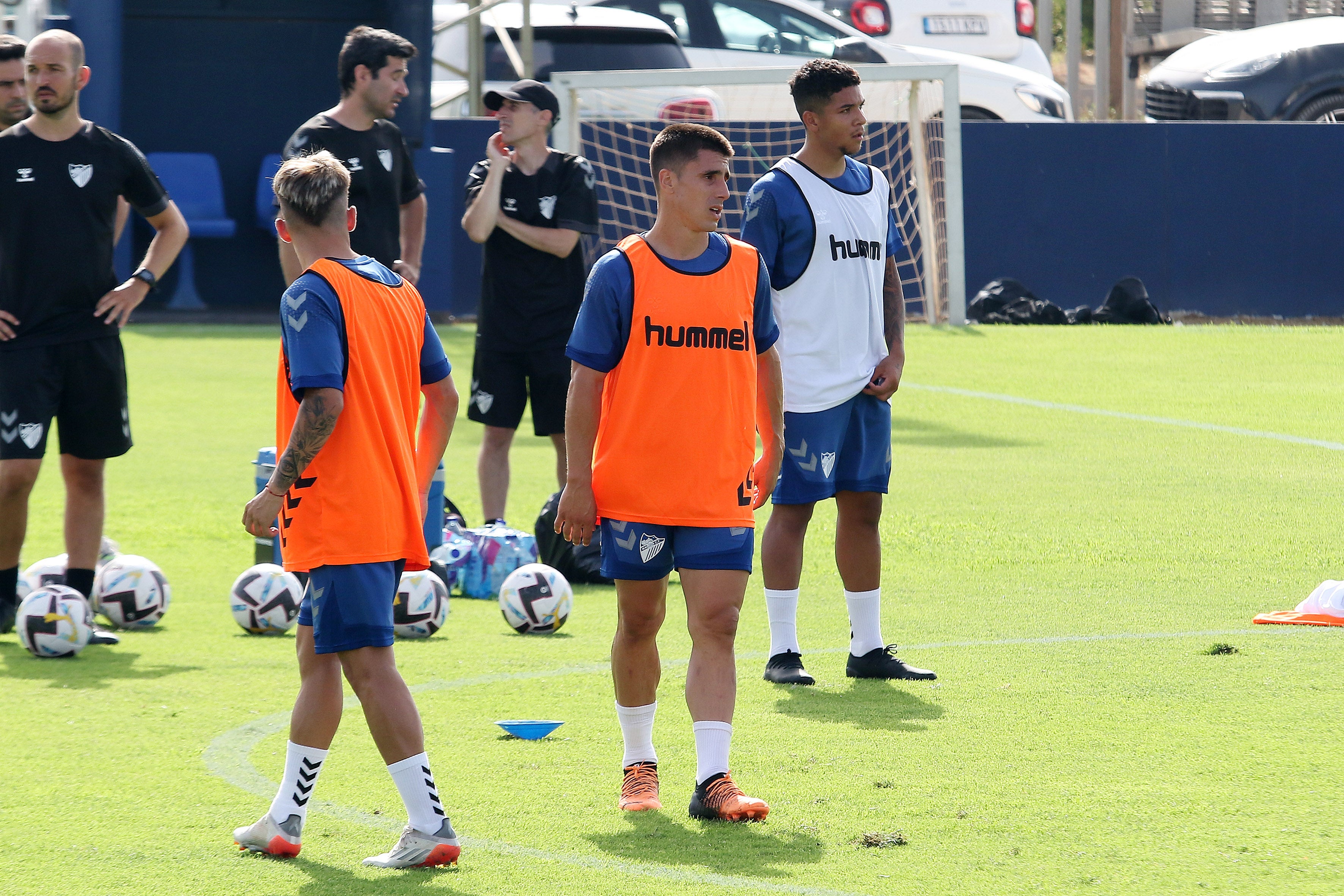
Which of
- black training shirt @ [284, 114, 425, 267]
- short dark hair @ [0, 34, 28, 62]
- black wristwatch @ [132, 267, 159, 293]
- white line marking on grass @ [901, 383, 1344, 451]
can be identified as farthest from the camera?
white line marking on grass @ [901, 383, 1344, 451]

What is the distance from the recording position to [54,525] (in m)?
9.90

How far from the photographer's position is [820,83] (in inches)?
244

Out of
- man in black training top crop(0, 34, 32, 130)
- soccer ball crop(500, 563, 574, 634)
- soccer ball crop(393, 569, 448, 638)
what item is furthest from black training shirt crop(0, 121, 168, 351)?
soccer ball crop(500, 563, 574, 634)

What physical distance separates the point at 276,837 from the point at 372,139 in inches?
168

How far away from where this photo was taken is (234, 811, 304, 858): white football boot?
14.4 ft

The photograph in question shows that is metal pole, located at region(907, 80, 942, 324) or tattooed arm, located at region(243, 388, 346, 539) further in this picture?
metal pole, located at region(907, 80, 942, 324)

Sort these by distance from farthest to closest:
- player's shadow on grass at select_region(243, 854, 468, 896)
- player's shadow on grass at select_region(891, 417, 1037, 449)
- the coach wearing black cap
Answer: player's shadow on grass at select_region(891, 417, 1037, 449), the coach wearing black cap, player's shadow on grass at select_region(243, 854, 468, 896)

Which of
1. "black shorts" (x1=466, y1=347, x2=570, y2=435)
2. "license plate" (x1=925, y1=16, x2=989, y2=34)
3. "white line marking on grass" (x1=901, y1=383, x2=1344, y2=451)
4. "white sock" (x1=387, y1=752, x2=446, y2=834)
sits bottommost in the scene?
"white line marking on grass" (x1=901, y1=383, x2=1344, y2=451)

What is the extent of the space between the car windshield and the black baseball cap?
40.2 ft

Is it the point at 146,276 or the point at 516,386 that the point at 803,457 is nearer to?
the point at 146,276

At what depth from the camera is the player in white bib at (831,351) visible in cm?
625

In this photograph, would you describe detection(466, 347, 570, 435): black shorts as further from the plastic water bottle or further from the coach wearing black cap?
the plastic water bottle

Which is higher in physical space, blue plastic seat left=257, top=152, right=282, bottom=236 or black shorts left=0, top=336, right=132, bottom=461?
blue plastic seat left=257, top=152, right=282, bottom=236

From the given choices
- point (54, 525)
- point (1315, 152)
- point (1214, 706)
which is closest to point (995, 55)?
point (1315, 152)
